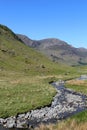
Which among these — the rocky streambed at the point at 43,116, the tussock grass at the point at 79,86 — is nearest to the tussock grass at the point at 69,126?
the rocky streambed at the point at 43,116

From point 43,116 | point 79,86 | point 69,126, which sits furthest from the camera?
point 79,86

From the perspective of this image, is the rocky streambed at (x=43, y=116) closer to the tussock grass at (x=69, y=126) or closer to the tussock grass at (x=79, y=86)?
the tussock grass at (x=69, y=126)

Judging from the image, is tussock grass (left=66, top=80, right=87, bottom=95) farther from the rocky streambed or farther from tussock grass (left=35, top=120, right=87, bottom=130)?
tussock grass (left=35, top=120, right=87, bottom=130)

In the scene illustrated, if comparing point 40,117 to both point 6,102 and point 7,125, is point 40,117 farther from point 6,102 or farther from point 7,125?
point 6,102

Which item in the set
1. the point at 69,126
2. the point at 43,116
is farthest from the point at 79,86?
the point at 69,126

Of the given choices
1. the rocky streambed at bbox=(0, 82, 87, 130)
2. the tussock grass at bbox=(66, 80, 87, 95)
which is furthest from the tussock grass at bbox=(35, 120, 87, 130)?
the tussock grass at bbox=(66, 80, 87, 95)

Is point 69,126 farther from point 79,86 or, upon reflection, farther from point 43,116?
point 79,86

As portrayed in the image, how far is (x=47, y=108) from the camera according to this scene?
134 feet

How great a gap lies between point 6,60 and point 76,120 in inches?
4638

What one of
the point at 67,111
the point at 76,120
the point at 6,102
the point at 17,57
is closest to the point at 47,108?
the point at 67,111

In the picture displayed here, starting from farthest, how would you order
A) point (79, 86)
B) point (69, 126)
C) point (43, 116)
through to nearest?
point (79, 86) → point (43, 116) → point (69, 126)

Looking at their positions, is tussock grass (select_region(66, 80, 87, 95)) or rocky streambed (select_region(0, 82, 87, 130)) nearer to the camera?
rocky streambed (select_region(0, 82, 87, 130))

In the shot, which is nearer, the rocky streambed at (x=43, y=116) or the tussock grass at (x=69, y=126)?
the tussock grass at (x=69, y=126)

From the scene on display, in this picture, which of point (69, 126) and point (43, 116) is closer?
point (69, 126)
